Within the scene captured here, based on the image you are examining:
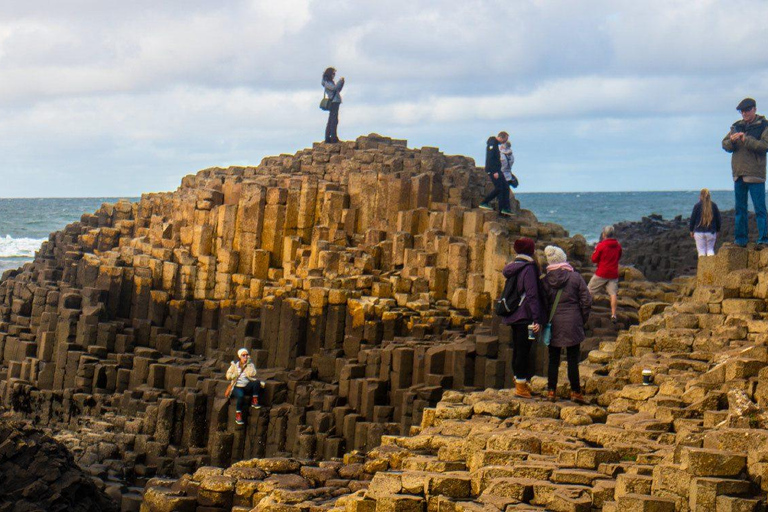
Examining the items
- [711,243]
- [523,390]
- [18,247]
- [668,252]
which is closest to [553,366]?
[523,390]

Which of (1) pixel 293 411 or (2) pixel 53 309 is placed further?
(2) pixel 53 309

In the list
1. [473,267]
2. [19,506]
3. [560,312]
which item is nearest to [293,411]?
[473,267]

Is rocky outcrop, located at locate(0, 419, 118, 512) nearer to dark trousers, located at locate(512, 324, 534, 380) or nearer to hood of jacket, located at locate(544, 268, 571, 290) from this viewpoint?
dark trousers, located at locate(512, 324, 534, 380)

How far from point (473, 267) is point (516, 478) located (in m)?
12.4

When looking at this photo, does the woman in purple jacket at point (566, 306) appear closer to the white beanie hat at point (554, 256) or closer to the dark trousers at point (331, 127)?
the white beanie hat at point (554, 256)

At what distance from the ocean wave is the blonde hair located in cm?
6251

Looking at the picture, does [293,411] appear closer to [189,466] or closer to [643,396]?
[189,466]

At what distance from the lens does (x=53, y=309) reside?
32.1 m

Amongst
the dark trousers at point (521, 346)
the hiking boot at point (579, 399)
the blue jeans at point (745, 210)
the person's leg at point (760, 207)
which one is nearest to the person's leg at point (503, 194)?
the blue jeans at point (745, 210)

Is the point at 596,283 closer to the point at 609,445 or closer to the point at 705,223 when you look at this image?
the point at 705,223

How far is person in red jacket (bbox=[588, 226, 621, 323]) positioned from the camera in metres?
21.9

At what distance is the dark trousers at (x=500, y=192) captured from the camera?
90.6 ft

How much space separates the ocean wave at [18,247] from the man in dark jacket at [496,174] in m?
55.7

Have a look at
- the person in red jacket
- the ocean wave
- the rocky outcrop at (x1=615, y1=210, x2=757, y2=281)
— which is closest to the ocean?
the ocean wave
